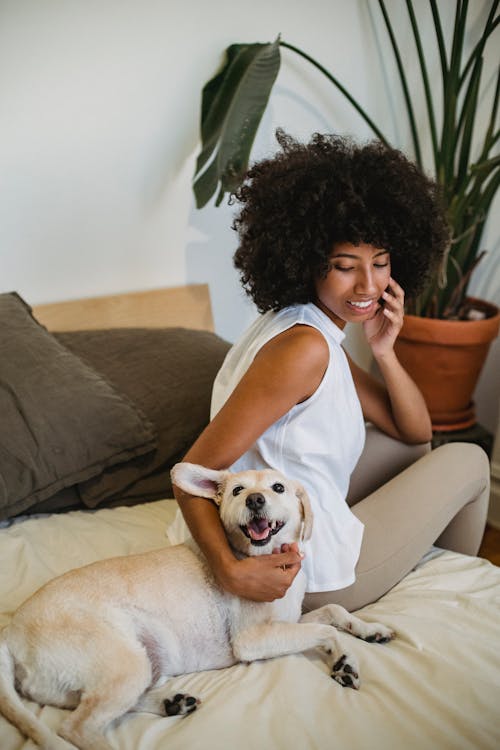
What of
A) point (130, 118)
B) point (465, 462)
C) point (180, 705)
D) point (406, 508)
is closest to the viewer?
point (180, 705)

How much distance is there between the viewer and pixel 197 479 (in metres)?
1.11

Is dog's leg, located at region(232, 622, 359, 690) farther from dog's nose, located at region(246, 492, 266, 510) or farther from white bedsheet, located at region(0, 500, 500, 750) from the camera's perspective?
dog's nose, located at region(246, 492, 266, 510)

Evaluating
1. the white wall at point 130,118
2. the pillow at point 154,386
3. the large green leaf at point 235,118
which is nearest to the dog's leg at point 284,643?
the pillow at point 154,386

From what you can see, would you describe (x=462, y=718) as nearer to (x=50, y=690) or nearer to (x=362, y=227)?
(x=50, y=690)

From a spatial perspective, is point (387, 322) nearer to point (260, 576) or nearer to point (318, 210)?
point (318, 210)

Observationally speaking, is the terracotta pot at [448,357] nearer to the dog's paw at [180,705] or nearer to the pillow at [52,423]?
the pillow at [52,423]

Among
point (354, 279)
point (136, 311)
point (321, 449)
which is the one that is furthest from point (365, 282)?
point (136, 311)

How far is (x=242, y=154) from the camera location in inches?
76.5

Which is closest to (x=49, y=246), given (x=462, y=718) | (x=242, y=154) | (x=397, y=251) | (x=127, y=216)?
(x=127, y=216)

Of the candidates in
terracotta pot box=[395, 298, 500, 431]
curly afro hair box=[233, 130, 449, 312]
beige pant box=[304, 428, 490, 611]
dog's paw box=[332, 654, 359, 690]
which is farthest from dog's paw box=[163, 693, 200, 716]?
terracotta pot box=[395, 298, 500, 431]

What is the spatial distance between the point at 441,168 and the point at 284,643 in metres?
1.74

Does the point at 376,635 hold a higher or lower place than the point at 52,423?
lower

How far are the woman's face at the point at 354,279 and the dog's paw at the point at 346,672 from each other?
2.00 ft

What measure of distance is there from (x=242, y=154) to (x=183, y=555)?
3.97 ft
